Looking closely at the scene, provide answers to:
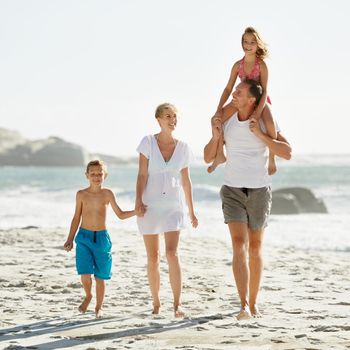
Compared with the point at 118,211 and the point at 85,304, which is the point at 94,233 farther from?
the point at 85,304

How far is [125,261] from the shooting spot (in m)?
9.49

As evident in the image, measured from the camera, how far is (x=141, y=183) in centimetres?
588

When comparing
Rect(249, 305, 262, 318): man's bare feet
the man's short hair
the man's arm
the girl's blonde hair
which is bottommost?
Rect(249, 305, 262, 318): man's bare feet

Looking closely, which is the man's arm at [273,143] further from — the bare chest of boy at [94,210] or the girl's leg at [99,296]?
the girl's leg at [99,296]

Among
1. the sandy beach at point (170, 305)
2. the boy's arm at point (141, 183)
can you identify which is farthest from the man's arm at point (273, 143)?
the sandy beach at point (170, 305)

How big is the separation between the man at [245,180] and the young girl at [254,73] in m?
0.07

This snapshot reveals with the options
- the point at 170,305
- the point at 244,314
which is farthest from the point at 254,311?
the point at 170,305

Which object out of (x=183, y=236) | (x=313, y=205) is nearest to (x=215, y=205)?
(x=313, y=205)

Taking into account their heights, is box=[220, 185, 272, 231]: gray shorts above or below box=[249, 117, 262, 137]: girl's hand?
below

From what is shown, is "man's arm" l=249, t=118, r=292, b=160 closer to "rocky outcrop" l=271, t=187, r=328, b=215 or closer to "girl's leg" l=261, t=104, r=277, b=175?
"girl's leg" l=261, t=104, r=277, b=175

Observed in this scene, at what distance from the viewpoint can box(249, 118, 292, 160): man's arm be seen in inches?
222

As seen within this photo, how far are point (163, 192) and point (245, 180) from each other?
631mm

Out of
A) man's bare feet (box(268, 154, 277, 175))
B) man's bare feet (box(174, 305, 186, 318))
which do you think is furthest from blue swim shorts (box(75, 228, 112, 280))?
man's bare feet (box(268, 154, 277, 175))

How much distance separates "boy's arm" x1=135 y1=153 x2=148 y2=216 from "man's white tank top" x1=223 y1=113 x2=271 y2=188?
613mm
